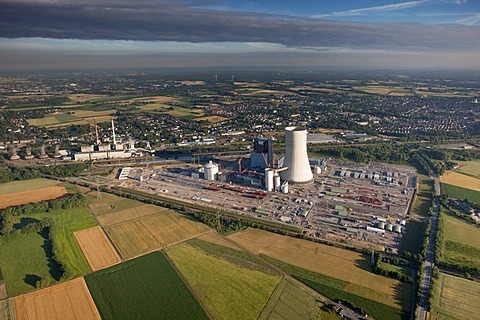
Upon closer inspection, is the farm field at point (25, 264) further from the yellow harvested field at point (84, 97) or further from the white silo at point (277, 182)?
the yellow harvested field at point (84, 97)

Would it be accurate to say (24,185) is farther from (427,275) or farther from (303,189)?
(427,275)

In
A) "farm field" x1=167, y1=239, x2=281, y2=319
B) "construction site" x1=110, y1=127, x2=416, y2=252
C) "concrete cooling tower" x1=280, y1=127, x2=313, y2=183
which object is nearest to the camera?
"farm field" x1=167, y1=239, x2=281, y2=319

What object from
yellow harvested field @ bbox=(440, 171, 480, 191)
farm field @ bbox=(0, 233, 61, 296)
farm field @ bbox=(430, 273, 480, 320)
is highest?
yellow harvested field @ bbox=(440, 171, 480, 191)

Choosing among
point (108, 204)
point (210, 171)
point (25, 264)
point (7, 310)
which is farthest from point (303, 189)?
point (7, 310)

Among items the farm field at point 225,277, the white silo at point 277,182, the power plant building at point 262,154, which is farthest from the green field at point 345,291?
the power plant building at point 262,154

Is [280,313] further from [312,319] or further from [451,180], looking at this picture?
[451,180]

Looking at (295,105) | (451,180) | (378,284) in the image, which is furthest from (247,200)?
(295,105)

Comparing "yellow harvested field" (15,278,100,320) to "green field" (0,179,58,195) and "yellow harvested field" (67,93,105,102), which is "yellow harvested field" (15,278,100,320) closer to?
"green field" (0,179,58,195)

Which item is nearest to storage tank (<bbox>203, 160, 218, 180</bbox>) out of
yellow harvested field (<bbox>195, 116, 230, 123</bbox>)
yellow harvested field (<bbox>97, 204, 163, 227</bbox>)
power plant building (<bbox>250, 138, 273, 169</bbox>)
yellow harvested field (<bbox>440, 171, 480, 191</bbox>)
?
power plant building (<bbox>250, 138, 273, 169</bbox>)
